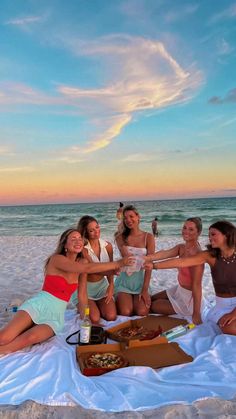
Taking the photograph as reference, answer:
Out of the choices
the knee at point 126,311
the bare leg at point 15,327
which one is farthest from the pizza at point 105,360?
the knee at point 126,311

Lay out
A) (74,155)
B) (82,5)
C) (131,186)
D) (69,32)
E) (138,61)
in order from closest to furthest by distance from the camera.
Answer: (82,5), (69,32), (138,61), (74,155), (131,186)

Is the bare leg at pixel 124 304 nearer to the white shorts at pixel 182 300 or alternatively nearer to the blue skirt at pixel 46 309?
the white shorts at pixel 182 300

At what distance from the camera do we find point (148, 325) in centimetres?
497

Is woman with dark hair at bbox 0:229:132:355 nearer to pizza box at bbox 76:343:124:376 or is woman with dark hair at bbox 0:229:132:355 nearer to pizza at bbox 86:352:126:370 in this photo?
pizza box at bbox 76:343:124:376

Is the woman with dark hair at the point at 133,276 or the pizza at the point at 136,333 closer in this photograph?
the pizza at the point at 136,333

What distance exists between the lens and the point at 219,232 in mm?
4699

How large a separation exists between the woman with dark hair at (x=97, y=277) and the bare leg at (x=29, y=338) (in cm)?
114

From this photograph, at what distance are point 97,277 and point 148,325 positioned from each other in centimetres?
114

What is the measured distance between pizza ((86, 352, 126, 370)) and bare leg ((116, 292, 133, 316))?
4.79 ft

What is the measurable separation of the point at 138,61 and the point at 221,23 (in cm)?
303

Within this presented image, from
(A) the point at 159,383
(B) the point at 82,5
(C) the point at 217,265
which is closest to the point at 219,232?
(C) the point at 217,265

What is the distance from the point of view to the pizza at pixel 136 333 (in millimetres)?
4367

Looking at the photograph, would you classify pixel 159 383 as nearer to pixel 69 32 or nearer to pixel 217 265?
pixel 217 265

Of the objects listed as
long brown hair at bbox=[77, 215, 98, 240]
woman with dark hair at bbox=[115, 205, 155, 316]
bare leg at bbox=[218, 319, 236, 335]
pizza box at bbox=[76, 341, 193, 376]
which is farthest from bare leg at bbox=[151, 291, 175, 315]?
long brown hair at bbox=[77, 215, 98, 240]
